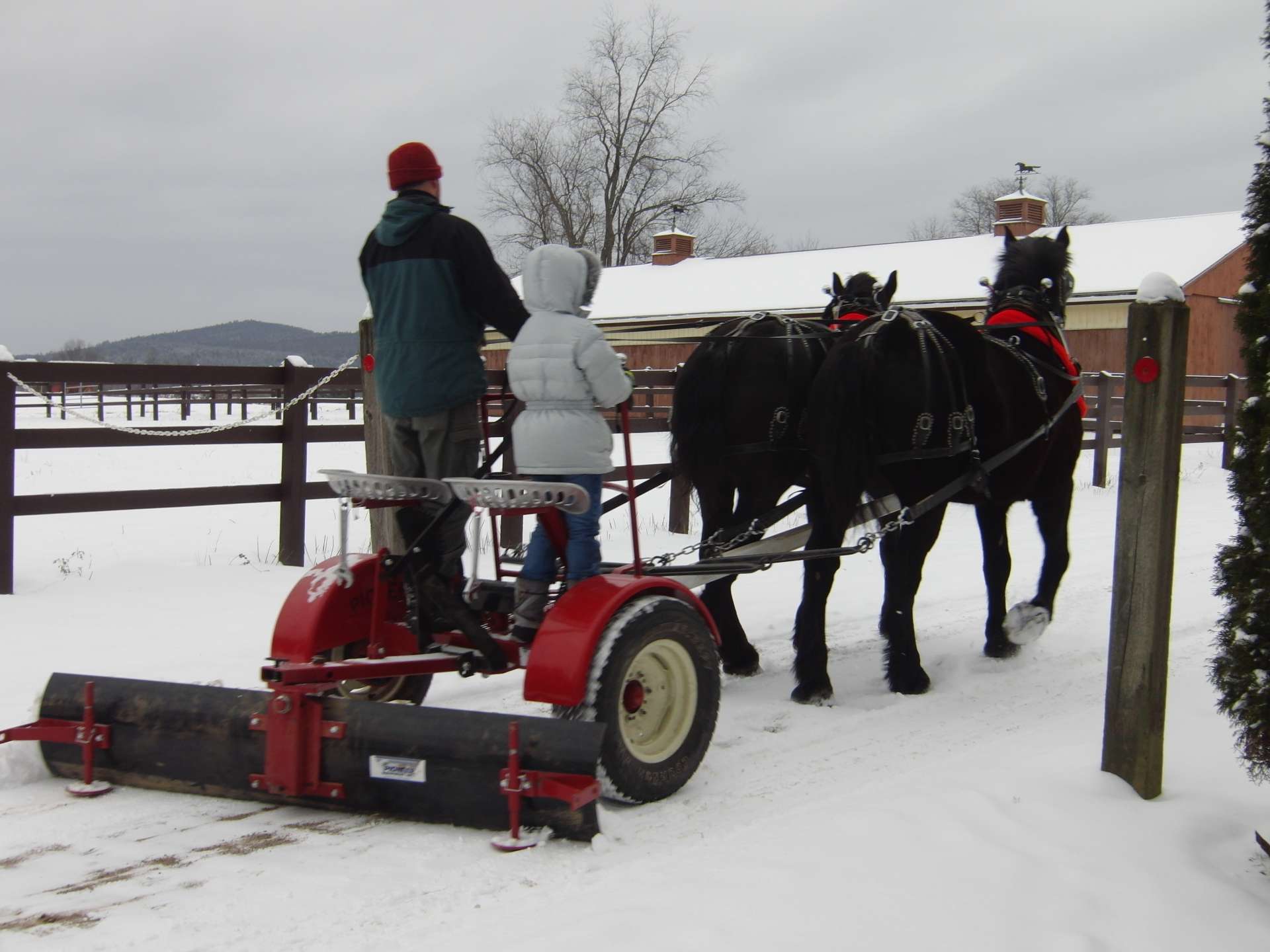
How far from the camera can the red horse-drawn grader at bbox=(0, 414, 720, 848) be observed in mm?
3555

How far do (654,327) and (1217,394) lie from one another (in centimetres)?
2166

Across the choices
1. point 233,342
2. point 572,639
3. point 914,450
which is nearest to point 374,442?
point 914,450

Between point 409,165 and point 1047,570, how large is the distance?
4.29m

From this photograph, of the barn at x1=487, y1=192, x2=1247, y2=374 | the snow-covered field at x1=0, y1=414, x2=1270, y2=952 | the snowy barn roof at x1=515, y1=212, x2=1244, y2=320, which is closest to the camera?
the snow-covered field at x1=0, y1=414, x2=1270, y2=952

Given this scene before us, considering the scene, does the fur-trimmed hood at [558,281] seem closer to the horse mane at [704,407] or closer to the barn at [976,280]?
the horse mane at [704,407]

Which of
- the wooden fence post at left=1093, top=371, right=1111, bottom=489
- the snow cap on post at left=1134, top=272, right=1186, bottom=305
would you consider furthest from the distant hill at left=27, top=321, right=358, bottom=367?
the snow cap on post at left=1134, top=272, right=1186, bottom=305

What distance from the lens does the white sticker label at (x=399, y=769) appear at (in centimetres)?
361

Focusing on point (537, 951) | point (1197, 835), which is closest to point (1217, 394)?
point (1197, 835)

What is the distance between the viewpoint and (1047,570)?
21.7 ft

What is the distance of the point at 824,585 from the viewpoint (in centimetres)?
561

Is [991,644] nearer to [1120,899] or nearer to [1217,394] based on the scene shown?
[1120,899]

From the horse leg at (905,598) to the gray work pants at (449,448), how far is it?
229 centimetres

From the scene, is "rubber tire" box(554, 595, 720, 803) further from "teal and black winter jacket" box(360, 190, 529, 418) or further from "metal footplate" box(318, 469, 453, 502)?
"teal and black winter jacket" box(360, 190, 529, 418)

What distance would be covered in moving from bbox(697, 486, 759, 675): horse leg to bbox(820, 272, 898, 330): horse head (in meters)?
1.41
